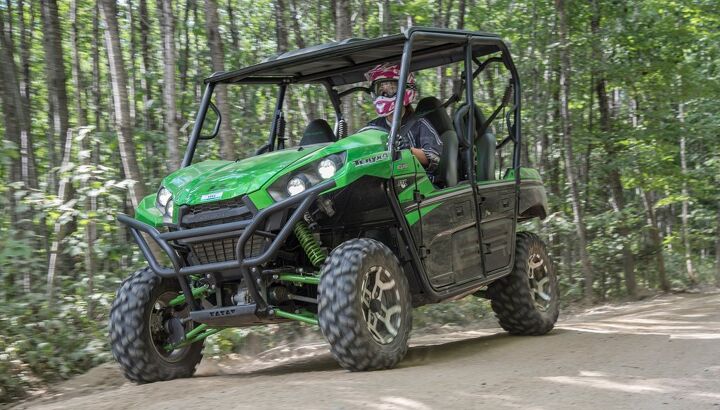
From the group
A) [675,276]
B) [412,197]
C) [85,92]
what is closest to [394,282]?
[412,197]

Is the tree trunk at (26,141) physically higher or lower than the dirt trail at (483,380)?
higher

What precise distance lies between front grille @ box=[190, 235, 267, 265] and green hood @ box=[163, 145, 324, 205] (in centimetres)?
28

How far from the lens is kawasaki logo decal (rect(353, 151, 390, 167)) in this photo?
5137mm

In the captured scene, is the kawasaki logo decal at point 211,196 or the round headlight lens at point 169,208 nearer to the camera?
the kawasaki logo decal at point 211,196

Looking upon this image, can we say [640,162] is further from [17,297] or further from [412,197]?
[17,297]

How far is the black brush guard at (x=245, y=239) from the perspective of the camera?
4.89 meters

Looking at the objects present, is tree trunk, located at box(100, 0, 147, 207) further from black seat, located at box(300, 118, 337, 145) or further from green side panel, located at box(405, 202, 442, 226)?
green side panel, located at box(405, 202, 442, 226)

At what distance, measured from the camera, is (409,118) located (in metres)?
6.68

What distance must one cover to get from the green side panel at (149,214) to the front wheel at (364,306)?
124 cm

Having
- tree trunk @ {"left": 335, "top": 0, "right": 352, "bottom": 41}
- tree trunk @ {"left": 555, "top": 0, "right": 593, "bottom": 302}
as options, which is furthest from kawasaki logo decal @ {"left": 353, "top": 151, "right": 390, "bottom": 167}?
tree trunk @ {"left": 555, "top": 0, "right": 593, "bottom": 302}

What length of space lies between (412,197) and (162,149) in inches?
275

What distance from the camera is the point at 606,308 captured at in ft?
43.6

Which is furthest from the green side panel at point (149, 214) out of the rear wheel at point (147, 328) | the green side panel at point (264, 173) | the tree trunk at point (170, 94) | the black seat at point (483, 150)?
the tree trunk at point (170, 94)

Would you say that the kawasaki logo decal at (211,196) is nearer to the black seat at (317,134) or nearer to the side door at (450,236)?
the side door at (450,236)
